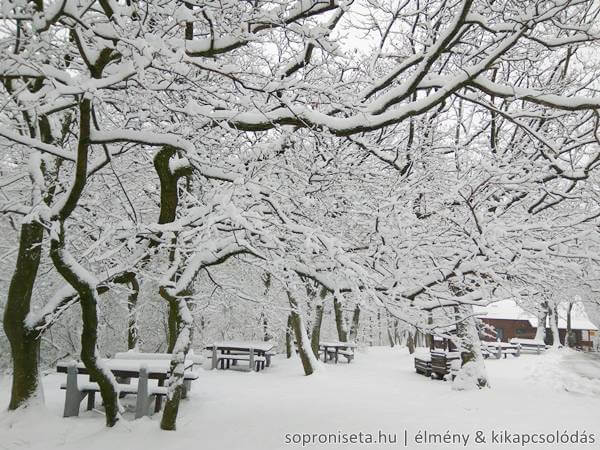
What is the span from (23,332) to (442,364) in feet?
35.6

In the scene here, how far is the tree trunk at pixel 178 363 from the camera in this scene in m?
6.20

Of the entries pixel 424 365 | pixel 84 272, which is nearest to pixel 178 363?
pixel 84 272

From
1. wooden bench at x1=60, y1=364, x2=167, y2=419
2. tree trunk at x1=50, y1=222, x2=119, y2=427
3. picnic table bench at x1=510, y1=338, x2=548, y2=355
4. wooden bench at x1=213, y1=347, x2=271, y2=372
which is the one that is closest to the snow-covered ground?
wooden bench at x1=60, y1=364, x2=167, y2=419

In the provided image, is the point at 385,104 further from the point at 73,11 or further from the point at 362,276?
the point at 73,11

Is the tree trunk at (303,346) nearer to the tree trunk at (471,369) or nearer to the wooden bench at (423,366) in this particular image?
the wooden bench at (423,366)

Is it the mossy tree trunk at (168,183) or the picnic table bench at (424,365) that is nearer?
the mossy tree trunk at (168,183)

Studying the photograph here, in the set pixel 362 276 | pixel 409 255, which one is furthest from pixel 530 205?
pixel 362 276

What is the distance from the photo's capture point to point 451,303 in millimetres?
5324

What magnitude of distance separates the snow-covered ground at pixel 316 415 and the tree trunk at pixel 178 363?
0.69ft

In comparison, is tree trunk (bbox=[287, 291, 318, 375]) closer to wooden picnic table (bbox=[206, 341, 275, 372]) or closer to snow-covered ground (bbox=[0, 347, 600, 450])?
snow-covered ground (bbox=[0, 347, 600, 450])

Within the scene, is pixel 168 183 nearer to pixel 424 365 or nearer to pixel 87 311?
pixel 87 311

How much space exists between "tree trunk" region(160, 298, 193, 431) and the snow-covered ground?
0.69 ft

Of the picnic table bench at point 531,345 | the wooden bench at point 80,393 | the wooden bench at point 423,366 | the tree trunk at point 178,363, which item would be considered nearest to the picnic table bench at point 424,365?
the wooden bench at point 423,366

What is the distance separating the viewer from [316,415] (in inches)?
312
